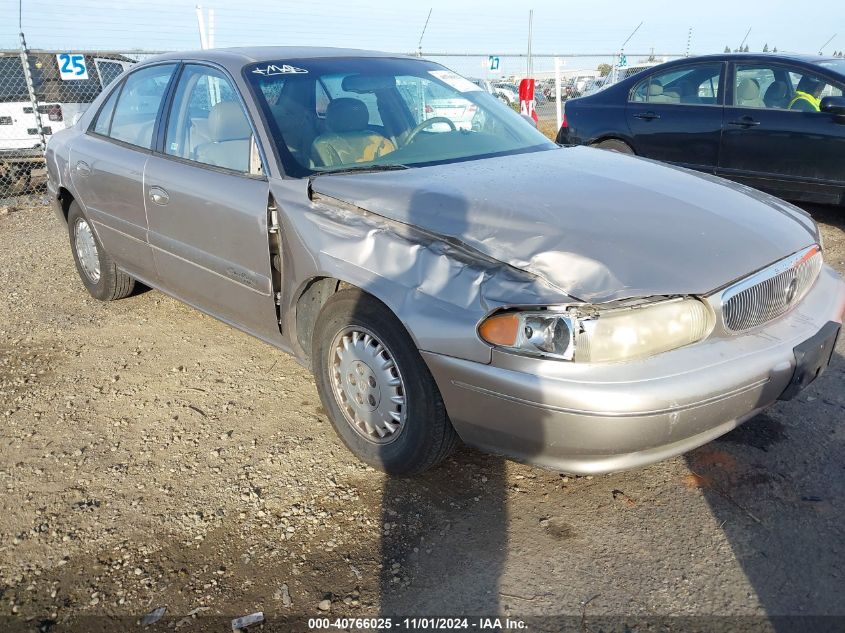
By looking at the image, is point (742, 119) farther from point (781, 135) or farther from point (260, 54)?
point (260, 54)

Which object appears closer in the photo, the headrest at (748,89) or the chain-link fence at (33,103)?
the headrest at (748,89)

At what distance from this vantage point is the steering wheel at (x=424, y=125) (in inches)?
138

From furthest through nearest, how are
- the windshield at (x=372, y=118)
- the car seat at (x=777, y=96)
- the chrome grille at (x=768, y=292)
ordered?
the car seat at (x=777, y=96) → the windshield at (x=372, y=118) → the chrome grille at (x=768, y=292)

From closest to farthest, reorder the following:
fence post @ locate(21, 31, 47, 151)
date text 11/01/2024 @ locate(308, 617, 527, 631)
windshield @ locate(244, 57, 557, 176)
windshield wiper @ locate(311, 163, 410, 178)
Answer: date text 11/01/2024 @ locate(308, 617, 527, 631) < windshield wiper @ locate(311, 163, 410, 178) < windshield @ locate(244, 57, 557, 176) < fence post @ locate(21, 31, 47, 151)

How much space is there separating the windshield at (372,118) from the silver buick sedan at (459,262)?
1 cm

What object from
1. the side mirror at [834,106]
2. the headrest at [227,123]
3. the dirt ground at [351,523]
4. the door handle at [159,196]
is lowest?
the dirt ground at [351,523]

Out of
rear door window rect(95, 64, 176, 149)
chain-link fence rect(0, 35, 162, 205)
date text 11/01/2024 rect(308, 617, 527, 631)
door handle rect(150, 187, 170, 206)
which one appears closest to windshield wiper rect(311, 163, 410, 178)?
door handle rect(150, 187, 170, 206)

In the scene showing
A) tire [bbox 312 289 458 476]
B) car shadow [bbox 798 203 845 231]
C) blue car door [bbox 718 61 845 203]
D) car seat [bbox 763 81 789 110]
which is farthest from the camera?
car shadow [bbox 798 203 845 231]

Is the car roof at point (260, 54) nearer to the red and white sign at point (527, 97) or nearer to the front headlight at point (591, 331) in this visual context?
the front headlight at point (591, 331)

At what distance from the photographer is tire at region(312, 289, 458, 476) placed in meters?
2.59

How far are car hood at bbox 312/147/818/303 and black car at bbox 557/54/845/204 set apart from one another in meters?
3.45

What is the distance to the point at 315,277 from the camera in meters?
2.92

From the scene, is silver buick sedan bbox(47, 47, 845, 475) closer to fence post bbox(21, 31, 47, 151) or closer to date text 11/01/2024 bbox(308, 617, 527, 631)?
date text 11/01/2024 bbox(308, 617, 527, 631)

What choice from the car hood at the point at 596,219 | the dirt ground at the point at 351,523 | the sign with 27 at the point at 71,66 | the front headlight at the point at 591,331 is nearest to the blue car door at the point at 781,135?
the dirt ground at the point at 351,523
